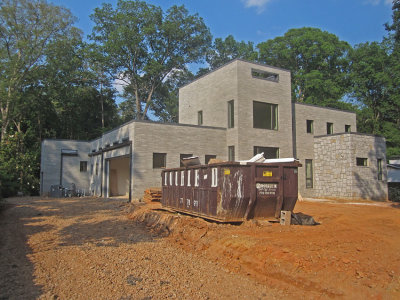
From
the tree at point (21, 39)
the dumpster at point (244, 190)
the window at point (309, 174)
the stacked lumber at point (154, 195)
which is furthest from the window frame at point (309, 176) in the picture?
the tree at point (21, 39)

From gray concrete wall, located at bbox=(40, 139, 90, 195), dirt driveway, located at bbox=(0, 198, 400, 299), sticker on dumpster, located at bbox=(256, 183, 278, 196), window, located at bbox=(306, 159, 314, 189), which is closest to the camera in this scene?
dirt driveway, located at bbox=(0, 198, 400, 299)

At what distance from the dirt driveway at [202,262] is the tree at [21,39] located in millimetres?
28846

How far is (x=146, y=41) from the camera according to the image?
1666 inches

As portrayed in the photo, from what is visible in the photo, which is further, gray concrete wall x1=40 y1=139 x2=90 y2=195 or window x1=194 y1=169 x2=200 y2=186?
gray concrete wall x1=40 y1=139 x2=90 y2=195

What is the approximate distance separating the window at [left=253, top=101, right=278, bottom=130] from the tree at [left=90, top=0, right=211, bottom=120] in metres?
21.3

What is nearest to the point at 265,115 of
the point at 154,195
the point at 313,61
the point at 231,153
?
the point at 231,153

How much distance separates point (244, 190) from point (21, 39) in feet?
116

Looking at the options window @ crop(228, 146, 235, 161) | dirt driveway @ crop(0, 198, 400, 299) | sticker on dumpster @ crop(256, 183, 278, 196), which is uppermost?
window @ crop(228, 146, 235, 161)

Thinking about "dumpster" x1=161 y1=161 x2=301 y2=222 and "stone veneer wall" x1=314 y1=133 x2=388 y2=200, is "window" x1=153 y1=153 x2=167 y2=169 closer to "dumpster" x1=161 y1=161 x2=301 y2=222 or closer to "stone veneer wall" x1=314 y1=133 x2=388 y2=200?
"dumpster" x1=161 y1=161 x2=301 y2=222

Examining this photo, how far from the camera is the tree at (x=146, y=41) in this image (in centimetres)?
3991

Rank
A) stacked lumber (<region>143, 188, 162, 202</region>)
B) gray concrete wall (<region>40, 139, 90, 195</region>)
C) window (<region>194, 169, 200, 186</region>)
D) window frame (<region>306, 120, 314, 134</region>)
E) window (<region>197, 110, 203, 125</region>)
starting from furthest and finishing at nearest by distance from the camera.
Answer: gray concrete wall (<region>40, 139, 90, 195</region>) < window frame (<region>306, 120, 314, 134</region>) < window (<region>197, 110, 203, 125</region>) < stacked lumber (<region>143, 188, 162, 202</region>) < window (<region>194, 169, 200, 186</region>)

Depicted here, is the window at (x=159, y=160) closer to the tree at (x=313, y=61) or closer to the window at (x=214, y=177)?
the window at (x=214, y=177)

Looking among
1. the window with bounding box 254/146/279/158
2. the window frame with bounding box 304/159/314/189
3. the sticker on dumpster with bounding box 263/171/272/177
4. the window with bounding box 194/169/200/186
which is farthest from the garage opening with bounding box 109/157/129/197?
the sticker on dumpster with bounding box 263/171/272/177

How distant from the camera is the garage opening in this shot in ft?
85.2
